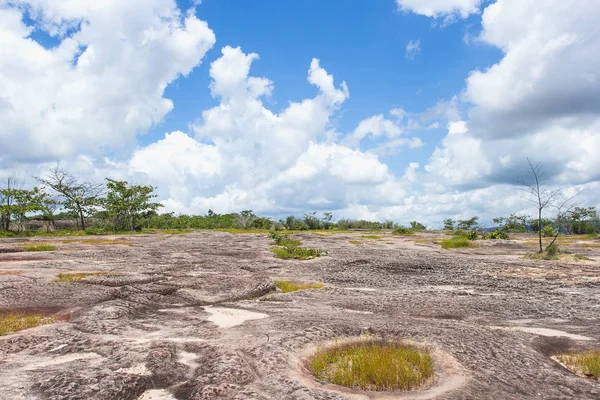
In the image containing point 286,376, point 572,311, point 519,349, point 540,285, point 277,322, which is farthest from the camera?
point 540,285

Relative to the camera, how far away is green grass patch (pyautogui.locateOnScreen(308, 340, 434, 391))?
21.7 feet

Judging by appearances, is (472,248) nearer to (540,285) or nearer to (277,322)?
(540,285)

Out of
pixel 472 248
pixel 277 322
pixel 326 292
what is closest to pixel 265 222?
pixel 472 248

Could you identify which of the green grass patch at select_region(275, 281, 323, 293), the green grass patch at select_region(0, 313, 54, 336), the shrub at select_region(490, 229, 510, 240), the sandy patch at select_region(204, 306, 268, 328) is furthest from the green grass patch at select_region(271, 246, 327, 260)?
the shrub at select_region(490, 229, 510, 240)

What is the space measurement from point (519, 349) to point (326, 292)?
8199 mm

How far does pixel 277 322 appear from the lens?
10227 mm

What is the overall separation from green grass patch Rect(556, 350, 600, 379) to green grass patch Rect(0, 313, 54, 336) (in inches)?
459

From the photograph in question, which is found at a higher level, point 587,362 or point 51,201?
point 51,201

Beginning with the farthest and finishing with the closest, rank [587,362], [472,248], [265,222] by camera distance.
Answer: [265,222] < [472,248] < [587,362]

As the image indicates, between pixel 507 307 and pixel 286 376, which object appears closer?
pixel 286 376

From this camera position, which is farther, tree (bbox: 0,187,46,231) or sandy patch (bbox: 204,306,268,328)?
tree (bbox: 0,187,46,231)

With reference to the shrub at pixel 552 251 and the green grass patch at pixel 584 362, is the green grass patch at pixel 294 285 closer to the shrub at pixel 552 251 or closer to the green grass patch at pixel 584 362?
the green grass patch at pixel 584 362

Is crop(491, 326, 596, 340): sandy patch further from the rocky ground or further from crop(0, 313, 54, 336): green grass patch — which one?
crop(0, 313, 54, 336): green grass patch

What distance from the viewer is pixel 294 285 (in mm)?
17484
